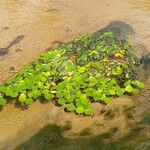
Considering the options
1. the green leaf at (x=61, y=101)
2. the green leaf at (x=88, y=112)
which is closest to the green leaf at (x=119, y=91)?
the green leaf at (x=88, y=112)

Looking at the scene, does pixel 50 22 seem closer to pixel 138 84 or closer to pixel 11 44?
pixel 11 44

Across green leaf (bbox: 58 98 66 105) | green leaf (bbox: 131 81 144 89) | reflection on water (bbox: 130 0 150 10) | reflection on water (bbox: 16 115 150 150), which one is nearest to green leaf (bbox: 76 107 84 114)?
green leaf (bbox: 58 98 66 105)

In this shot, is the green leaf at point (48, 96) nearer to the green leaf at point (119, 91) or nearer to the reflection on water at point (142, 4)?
the green leaf at point (119, 91)

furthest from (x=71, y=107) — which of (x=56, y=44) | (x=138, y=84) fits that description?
(x=56, y=44)

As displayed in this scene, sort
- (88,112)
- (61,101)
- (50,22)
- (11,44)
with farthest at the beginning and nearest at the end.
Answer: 1. (50,22)
2. (11,44)
3. (61,101)
4. (88,112)

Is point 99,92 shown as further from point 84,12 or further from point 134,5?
point 134,5

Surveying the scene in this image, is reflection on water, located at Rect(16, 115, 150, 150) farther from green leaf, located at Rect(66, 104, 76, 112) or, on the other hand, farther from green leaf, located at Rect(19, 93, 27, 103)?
green leaf, located at Rect(19, 93, 27, 103)
